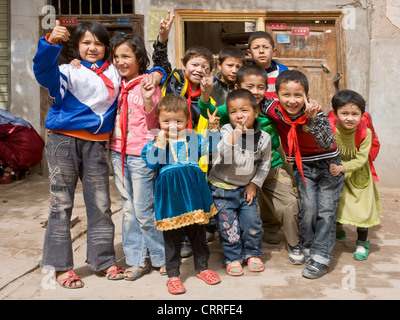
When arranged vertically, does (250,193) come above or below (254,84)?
below

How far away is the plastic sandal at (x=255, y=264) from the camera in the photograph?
2.86 metres

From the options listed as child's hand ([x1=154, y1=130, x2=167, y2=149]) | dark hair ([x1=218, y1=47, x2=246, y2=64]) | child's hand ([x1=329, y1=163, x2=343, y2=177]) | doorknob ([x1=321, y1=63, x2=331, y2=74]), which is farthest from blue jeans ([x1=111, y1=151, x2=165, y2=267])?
doorknob ([x1=321, y1=63, x2=331, y2=74])

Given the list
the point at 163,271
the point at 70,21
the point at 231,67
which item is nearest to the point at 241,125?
the point at 231,67

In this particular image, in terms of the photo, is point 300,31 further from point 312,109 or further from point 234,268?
point 234,268

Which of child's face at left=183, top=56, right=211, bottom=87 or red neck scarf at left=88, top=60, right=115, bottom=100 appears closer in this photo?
red neck scarf at left=88, top=60, right=115, bottom=100

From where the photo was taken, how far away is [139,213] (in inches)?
110

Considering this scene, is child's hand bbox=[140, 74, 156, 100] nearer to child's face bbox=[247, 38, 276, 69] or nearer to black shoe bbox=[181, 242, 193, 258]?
child's face bbox=[247, 38, 276, 69]

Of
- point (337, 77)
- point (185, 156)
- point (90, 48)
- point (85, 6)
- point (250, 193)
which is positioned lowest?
point (250, 193)

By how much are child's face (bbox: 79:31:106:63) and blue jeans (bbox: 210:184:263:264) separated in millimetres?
1207

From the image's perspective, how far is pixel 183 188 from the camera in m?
2.61

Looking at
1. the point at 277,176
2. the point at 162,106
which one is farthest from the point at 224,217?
the point at 162,106

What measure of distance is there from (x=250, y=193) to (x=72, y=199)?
4.01 feet

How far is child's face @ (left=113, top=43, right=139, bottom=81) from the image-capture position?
2789 mm
